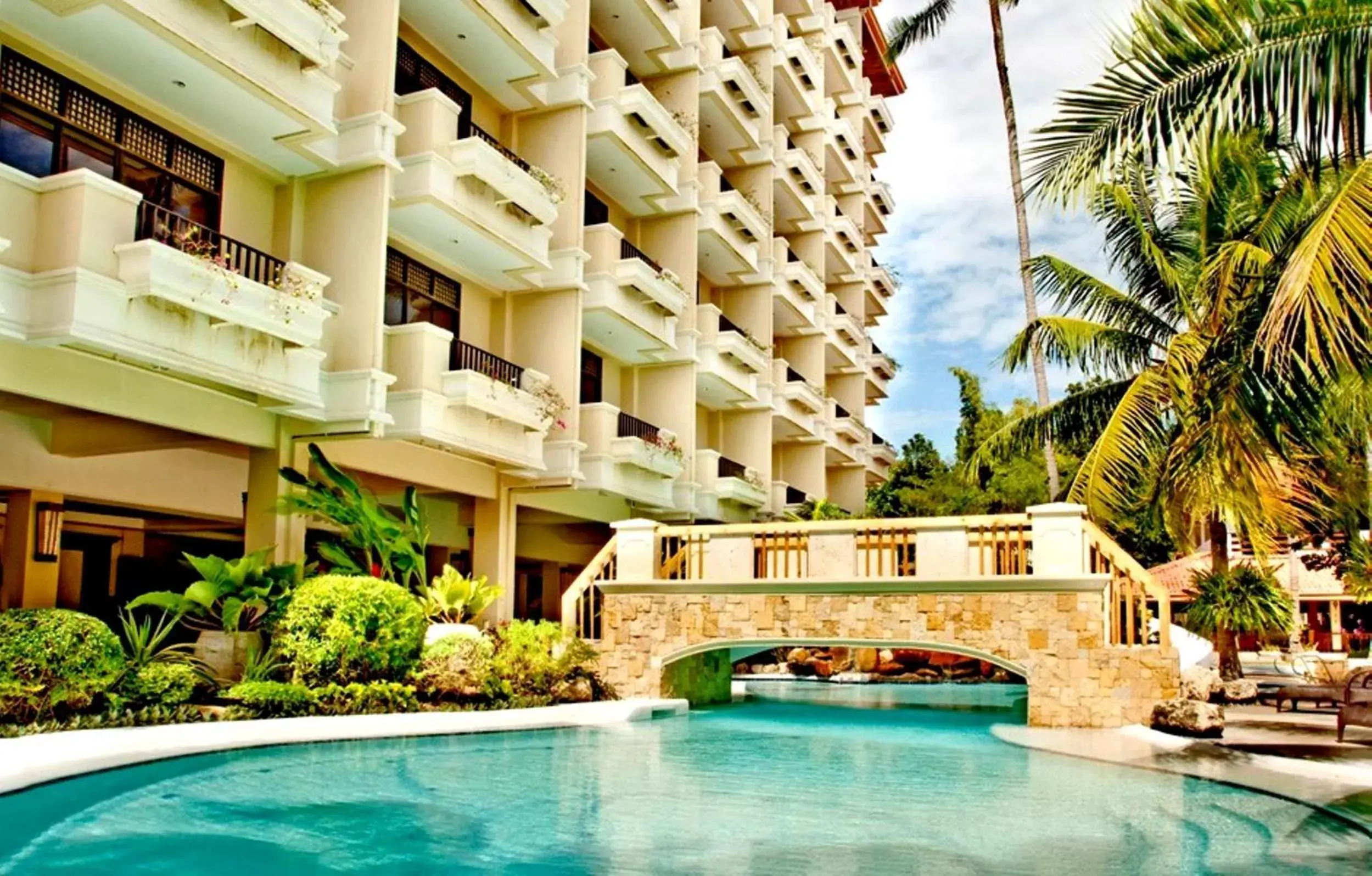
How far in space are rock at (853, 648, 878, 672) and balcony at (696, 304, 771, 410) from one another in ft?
23.3

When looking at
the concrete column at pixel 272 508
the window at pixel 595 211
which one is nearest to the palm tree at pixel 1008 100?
the window at pixel 595 211

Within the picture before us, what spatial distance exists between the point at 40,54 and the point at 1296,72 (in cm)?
1305

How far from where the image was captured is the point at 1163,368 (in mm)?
18828

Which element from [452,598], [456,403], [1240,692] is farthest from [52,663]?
[1240,692]

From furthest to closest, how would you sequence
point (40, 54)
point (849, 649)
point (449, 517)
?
point (849, 649), point (449, 517), point (40, 54)

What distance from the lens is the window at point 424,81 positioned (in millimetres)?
20141

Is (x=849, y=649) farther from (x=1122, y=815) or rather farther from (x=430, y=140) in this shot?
(x=1122, y=815)

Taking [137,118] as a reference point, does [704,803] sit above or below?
below

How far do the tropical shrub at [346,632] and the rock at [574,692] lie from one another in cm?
282

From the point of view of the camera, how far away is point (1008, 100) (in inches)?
1074

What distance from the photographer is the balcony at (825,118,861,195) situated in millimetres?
40906

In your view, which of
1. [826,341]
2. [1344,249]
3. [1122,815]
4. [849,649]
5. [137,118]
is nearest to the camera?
[1344,249]

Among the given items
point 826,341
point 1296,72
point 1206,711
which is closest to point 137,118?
point 1296,72

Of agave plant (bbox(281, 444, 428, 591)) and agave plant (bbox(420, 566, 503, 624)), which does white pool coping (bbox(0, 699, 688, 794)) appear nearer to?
agave plant (bbox(420, 566, 503, 624))
